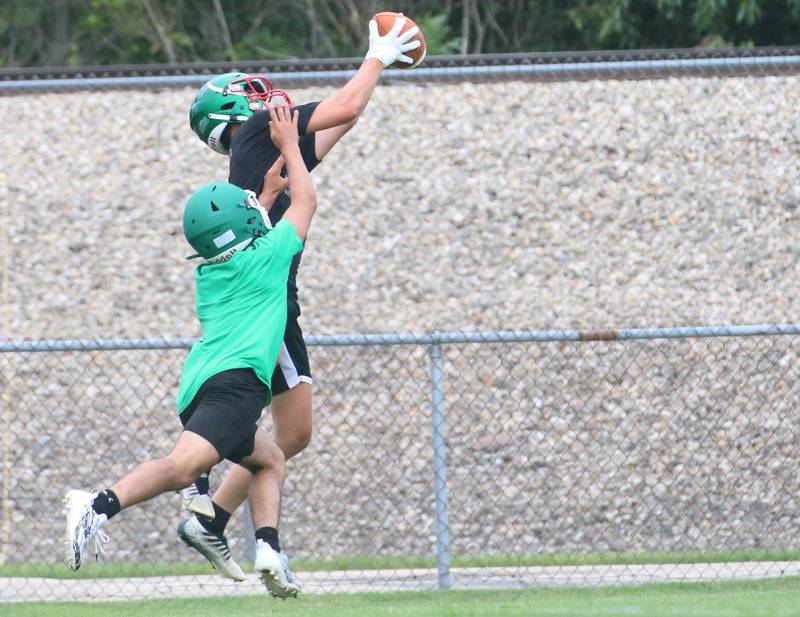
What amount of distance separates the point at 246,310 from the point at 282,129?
85 cm

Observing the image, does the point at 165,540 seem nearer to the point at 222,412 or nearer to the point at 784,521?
the point at 784,521

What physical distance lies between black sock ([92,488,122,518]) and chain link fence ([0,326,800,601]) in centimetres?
628

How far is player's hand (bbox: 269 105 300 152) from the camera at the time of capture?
21.5ft

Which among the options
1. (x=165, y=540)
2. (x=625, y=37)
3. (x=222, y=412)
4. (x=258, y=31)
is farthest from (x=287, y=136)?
(x=258, y=31)

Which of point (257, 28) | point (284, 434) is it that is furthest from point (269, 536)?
point (257, 28)

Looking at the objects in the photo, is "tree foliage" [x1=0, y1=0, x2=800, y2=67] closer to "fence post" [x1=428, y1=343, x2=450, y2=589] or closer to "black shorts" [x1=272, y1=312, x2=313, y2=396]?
→ "fence post" [x1=428, y1=343, x2=450, y2=589]

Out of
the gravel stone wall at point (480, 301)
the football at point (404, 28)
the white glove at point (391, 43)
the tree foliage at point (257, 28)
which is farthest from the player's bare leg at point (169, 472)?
the tree foliage at point (257, 28)

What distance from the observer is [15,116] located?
51.1 feet

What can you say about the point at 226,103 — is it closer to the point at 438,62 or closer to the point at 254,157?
the point at 254,157

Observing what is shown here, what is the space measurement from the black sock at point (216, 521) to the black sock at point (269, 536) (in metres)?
0.26

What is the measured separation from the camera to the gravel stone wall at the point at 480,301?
13211 mm

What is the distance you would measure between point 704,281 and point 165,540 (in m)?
6.03

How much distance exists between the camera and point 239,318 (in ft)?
21.1

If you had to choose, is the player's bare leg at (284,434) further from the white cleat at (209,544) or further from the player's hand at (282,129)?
the player's hand at (282,129)
